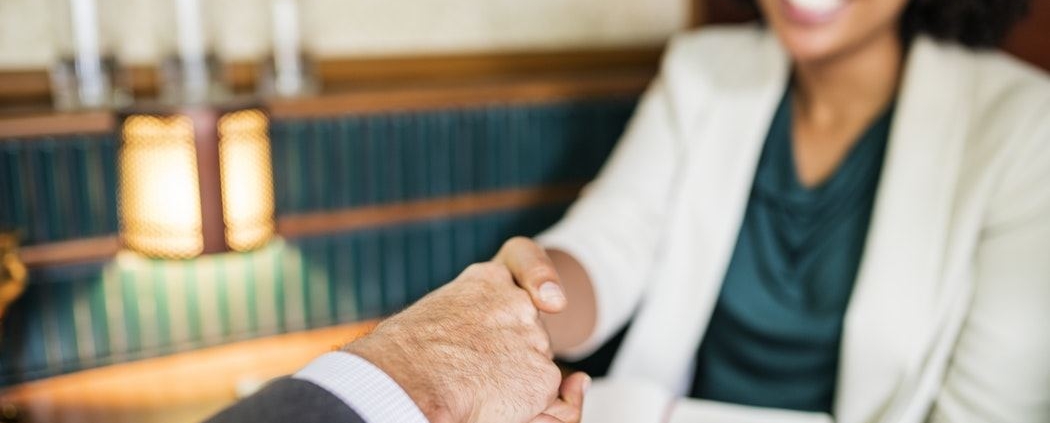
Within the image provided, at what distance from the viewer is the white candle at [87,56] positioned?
1.58 meters

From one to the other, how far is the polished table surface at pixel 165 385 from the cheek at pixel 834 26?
78cm

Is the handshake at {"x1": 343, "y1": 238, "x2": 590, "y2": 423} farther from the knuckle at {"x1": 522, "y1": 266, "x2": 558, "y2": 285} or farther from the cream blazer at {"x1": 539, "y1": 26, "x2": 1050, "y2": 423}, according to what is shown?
the cream blazer at {"x1": 539, "y1": 26, "x2": 1050, "y2": 423}

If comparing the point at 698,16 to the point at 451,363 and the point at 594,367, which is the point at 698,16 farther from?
the point at 451,363

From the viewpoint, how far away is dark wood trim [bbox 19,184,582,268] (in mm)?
1561

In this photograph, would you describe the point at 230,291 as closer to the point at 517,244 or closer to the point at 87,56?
the point at 87,56

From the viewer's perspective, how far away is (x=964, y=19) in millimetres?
1317

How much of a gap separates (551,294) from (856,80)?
2.33ft

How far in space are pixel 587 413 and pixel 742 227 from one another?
570 millimetres

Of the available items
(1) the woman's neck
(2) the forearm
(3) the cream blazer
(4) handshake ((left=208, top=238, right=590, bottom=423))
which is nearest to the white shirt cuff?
(4) handshake ((left=208, top=238, right=590, bottom=423))

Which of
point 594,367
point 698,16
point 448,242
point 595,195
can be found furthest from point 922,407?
point 698,16

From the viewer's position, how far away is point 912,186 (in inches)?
46.3

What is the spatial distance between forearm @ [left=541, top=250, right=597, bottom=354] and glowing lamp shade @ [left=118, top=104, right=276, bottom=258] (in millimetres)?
534

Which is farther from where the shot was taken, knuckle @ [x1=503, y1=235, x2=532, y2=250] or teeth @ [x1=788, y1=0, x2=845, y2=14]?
teeth @ [x1=788, y1=0, x2=845, y2=14]

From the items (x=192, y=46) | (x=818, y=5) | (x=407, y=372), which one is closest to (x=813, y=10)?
(x=818, y=5)
